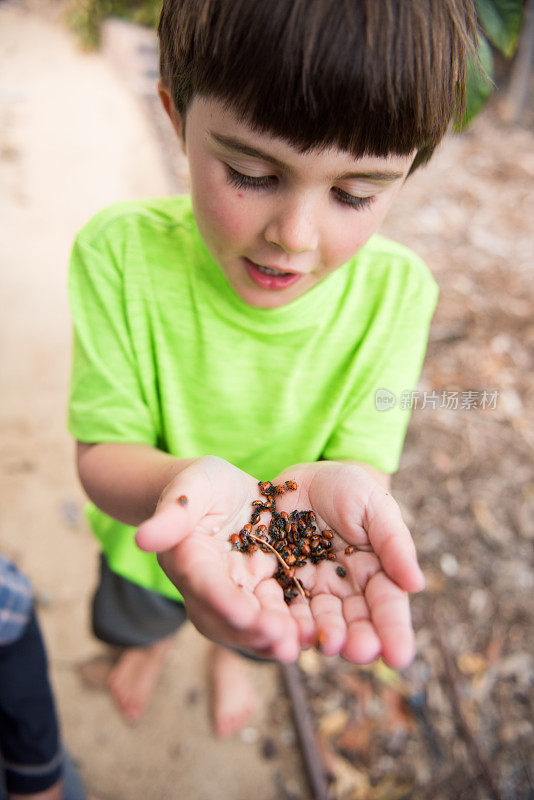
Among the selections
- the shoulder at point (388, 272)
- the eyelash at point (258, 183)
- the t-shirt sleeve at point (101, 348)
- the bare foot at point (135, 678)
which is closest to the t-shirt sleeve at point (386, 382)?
the shoulder at point (388, 272)

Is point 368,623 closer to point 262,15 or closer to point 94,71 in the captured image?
point 262,15

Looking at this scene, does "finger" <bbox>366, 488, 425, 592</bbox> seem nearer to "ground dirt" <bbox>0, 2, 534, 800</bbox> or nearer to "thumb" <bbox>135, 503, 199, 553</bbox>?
"thumb" <bbox>135, 503, 199, 553</bbox>

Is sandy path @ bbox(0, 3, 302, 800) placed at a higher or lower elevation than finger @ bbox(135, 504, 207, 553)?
lower

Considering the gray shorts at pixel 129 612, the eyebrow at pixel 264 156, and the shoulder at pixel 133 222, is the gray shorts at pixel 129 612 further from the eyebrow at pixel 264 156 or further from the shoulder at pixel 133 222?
the eyebrow at pixel 264 156

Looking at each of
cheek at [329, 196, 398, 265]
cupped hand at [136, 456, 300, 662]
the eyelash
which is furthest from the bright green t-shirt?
cupped hand at [136, 456, 300, 662]

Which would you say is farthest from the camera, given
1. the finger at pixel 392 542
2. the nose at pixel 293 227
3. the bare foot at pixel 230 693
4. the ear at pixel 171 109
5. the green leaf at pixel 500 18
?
the bare foot at pixel 230 693

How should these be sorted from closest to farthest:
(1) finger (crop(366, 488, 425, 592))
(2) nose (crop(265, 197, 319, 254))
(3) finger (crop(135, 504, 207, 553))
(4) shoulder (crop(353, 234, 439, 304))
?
(3) finger (crop(135, 504, 207, 553)), (1) finger (crop(366, 488, 425, 592)), (2) nose (crop(265, 197, 319, 254)), (4) shoulder (crop(353, 234, 439, 304))

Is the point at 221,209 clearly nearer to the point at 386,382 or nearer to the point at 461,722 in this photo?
the point at 386,382

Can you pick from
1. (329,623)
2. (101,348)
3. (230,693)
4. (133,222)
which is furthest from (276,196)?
(230,693)
